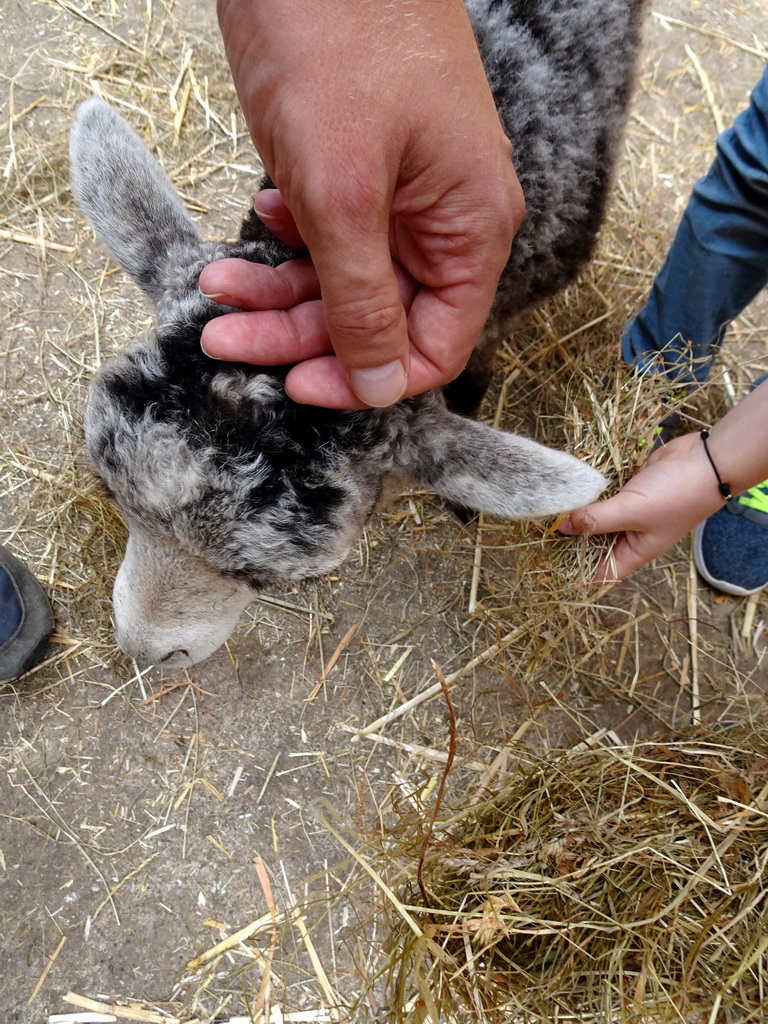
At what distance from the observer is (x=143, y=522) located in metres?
2.03

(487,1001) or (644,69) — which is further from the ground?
(644,69)

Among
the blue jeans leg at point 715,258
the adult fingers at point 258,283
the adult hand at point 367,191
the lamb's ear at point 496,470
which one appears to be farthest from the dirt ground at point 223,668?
the adult fingers at point 258,283

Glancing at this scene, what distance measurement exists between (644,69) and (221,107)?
2769mm

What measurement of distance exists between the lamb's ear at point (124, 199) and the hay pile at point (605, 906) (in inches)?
85.7

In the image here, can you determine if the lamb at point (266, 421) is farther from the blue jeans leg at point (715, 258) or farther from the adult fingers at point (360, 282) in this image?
the blue jeans leg at point (715, 258)

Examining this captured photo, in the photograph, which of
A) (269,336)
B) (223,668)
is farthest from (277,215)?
(223,668)

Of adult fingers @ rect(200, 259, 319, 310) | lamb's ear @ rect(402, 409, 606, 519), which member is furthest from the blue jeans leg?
adult fingers @ rect(200, 259, 319, 310)

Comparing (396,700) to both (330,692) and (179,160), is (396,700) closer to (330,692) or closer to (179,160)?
(330,692)

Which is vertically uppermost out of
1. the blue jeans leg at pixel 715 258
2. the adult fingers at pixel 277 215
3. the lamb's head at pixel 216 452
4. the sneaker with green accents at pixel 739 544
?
the adult fingers at pixel 277 215

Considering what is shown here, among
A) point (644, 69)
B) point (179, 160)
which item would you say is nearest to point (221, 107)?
point (179, 160)

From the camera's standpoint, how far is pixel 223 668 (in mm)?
3184

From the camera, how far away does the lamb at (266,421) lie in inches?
74.0

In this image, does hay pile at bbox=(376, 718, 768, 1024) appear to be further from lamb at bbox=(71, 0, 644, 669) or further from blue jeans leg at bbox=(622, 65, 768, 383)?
blue jeans leg at bbox=(622, 65, 768, 383)

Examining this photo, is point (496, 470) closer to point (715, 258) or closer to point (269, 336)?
point (269, 336)
